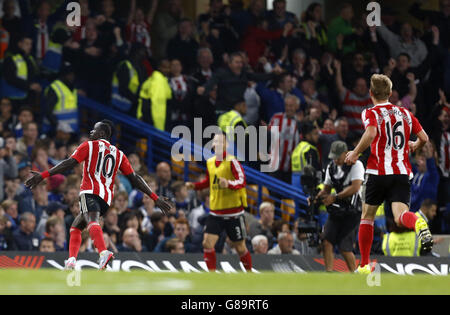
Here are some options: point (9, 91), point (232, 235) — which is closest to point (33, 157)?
point (9, 91)

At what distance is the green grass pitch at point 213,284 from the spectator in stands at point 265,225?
18.6ft

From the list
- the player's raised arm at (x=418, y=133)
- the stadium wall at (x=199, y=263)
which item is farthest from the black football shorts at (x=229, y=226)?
the player's raised arm at (x=418, y=133)

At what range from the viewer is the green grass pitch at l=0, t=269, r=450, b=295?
6.78 meters

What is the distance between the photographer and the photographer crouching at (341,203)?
12055mm

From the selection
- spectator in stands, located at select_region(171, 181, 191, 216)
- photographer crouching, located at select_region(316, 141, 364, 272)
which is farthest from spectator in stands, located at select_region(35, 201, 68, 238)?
photographer crouching, located at select_region(316, 141, 364, 272)

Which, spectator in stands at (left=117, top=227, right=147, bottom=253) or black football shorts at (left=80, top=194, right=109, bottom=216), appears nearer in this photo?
black football shorts at (left=80, top=194, right=109, bottom=216)

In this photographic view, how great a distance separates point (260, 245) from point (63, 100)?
4.14 m

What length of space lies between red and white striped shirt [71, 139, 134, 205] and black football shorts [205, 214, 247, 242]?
94.4 inches

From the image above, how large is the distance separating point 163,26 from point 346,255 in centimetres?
706

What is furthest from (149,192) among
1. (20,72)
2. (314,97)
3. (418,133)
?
(314,97)

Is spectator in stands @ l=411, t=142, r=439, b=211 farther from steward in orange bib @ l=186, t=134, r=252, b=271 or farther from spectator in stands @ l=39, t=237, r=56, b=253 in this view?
spectator in stands @ l=39, t=237, r=56, b=253

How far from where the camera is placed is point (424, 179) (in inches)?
632

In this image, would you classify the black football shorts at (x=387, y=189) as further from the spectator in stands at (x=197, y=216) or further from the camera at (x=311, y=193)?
the spectator in stands at (x=197, y=216)

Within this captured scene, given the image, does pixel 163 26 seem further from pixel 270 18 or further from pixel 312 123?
pixel 312 123
